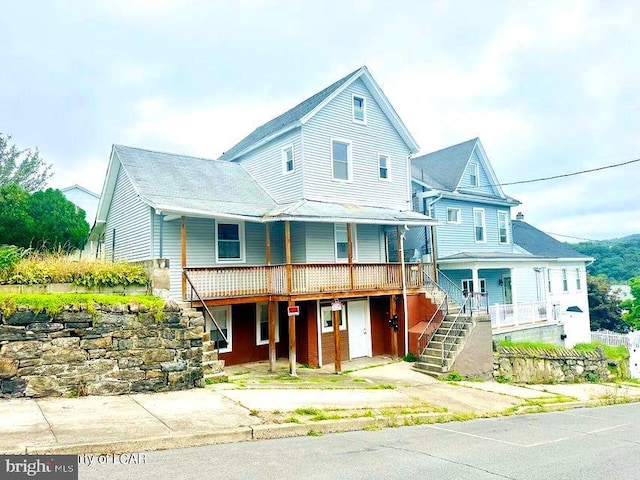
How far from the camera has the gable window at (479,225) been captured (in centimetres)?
2383

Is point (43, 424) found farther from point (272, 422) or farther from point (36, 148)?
point (36, 148)

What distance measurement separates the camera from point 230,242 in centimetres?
1623

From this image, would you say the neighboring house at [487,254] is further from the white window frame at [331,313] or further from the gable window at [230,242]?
the gable window at [230,242]

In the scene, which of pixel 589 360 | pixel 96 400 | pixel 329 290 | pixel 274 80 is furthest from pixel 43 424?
pixel 274 80

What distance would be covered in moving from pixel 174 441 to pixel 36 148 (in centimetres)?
3452

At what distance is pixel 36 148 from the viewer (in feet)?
112

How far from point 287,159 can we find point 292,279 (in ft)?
19.4

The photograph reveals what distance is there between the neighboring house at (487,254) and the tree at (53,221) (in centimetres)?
1495

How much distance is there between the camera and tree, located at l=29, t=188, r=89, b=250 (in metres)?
17.8

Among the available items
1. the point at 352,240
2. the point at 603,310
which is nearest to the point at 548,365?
the point at 352,240

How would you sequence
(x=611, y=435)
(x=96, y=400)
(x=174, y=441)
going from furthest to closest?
(x=611, y=435)
(x=96, y=400)
(x=174, y=441)

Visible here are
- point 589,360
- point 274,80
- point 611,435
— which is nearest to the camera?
point 611,435

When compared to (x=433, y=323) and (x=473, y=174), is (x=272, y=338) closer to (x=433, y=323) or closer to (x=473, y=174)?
(x=433, y=323)

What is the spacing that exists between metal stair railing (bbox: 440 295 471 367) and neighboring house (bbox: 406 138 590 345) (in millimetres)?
2528
